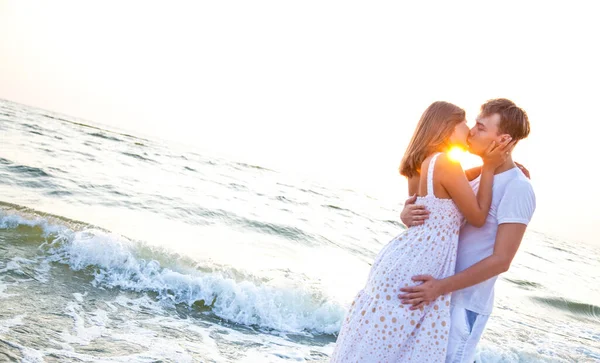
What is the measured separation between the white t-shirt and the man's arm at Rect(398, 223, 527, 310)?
0.23ft

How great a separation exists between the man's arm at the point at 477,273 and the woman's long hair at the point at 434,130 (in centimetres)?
59

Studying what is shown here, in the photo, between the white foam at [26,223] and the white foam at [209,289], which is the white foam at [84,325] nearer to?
the white foam at [209,289]

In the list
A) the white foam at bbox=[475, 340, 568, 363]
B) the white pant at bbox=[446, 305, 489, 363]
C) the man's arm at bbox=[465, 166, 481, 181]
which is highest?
the man's arm at bbox=[465, 166, 481, 181]

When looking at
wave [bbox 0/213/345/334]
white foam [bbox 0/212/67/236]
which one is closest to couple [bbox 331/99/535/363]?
wave [bbox 0/213/345/334]

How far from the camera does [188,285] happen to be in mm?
7520

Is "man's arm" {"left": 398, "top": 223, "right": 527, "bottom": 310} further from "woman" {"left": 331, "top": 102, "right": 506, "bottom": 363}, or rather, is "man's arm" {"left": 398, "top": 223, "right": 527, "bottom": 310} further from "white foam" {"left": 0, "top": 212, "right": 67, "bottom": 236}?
"white foam" {"left": 0, "top": 212, "right": 67, "bottom": 236}

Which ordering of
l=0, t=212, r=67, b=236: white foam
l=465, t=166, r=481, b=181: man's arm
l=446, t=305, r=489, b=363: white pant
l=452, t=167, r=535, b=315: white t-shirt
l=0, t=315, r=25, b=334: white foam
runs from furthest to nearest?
l=0, t=212, r=67, b=236: white foam → l=0, t=315, r=25, b=334: white foam → l=465, t=166, r=481, b=181: man's arm → l=446, t=305, r=489, b=363: white pant → l=452, t=167, r=535, b=315: white t-shirt

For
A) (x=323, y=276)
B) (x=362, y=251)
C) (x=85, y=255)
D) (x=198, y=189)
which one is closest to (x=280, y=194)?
(x=198, y=189)

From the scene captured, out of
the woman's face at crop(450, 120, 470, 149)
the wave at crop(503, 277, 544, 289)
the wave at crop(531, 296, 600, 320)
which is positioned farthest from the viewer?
the wave at crop(503, 277, 544, 289)

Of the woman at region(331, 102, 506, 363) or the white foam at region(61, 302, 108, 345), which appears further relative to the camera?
the white foam at region(61, 302, 108, 345)

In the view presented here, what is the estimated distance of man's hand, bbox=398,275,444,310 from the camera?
2619mm

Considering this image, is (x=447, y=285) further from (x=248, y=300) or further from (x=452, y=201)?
(x=248, y=300)

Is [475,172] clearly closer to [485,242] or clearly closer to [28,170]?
[485,242]

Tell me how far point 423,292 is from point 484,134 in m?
0.94
